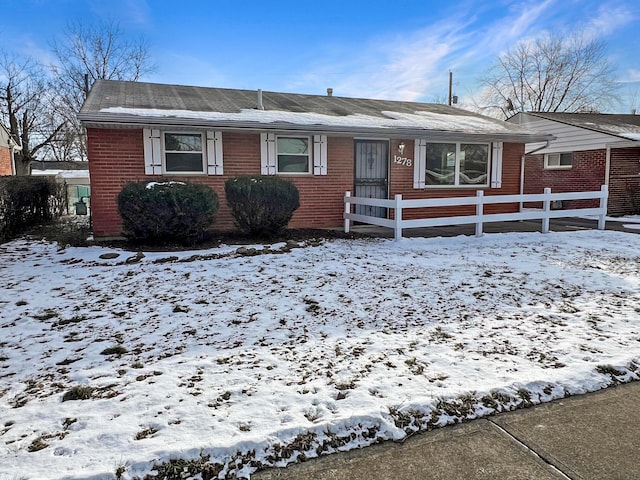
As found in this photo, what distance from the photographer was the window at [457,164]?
11531 mm

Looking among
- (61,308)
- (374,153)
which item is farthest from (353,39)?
(61,308)

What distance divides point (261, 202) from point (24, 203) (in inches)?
259

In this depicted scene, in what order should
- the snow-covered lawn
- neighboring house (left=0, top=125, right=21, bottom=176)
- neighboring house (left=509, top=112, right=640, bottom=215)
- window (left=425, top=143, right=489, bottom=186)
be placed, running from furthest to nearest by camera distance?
1. neighboring house (left=0, top=125, right=21, bottom=176)
2. neighboring house (left=509, top=112, right=640, bottom=215)
3. window (left=425, top=143, right=489, bottom=186)
4. the snow-covered lawn

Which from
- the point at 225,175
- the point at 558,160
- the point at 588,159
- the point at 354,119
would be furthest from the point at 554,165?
the point at 225,175

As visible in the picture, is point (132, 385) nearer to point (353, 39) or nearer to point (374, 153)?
point (374, 153)

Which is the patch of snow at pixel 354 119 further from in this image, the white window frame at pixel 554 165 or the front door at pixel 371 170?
the white window frame at pixel 554 165

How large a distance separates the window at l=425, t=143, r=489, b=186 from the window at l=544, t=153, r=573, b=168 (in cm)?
693

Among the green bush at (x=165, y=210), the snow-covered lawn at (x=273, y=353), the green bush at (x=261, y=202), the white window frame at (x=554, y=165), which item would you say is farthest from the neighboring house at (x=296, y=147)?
the white window frame at (x=554, y=165)

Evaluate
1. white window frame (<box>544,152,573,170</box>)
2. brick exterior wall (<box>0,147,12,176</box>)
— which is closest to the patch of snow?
white window frame (<box>544,152,573,170</box>)

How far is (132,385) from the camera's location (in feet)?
9.79

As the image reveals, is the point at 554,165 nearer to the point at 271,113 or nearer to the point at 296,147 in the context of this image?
the point at 296,147

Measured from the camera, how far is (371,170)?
11117 mm

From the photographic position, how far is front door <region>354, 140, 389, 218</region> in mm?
10977

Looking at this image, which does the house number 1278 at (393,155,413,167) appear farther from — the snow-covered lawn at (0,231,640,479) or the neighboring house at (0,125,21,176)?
the neighboring house at (0,125,21,176)
